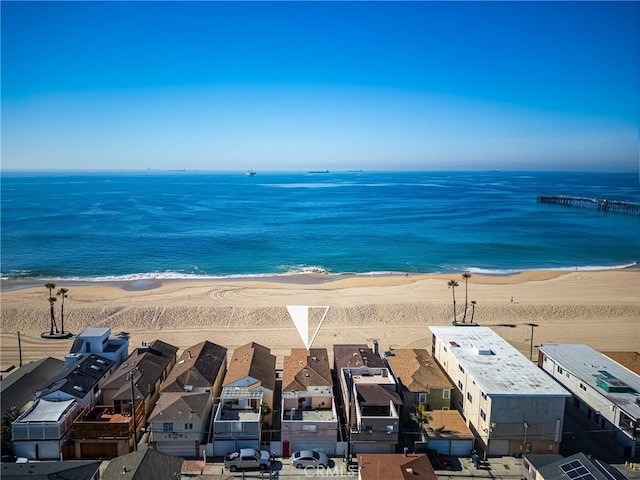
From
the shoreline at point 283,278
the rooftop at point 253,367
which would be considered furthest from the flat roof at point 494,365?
the shoreline at point 283,278

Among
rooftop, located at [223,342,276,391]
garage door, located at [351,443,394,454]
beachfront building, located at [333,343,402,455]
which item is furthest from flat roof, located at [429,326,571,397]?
rooftop, located at [223,342,276,391]

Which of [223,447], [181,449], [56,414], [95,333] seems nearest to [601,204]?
[223,447]

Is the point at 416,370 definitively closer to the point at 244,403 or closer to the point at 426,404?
the point at 426,404

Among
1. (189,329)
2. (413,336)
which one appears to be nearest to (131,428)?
(189,329)

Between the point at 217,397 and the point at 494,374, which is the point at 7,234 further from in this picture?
the point at 494,374

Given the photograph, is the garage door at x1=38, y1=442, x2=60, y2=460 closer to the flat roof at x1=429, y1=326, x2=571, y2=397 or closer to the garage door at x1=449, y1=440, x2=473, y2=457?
the garage door at x1=449, y1=440, x2=473, y2=457

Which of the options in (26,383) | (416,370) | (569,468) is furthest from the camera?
(416,370)

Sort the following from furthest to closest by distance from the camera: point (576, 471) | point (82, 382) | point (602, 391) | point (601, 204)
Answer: point (601, 204) < point (82, 382) < point (602, 391) < point (576, 471)
